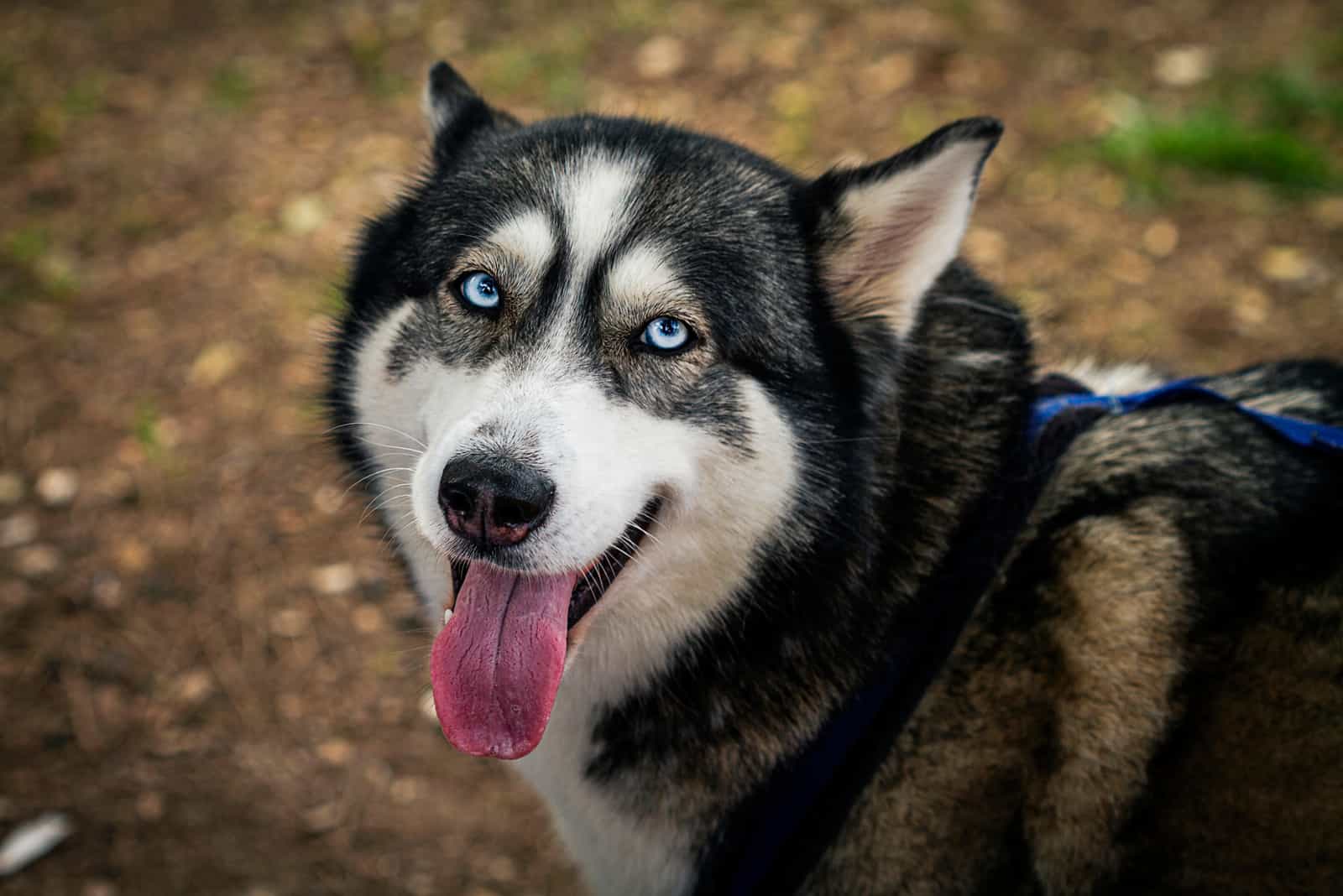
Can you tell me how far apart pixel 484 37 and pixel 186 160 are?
221 cm

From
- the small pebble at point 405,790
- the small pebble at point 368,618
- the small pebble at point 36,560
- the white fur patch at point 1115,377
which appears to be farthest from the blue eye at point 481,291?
the small pebble at point 36,560

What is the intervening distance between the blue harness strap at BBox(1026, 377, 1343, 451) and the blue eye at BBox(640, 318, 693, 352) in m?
0.91

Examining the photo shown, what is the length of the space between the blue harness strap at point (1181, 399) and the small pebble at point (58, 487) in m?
4.27

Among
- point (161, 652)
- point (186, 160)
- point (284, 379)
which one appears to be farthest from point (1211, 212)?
point (186, 160)

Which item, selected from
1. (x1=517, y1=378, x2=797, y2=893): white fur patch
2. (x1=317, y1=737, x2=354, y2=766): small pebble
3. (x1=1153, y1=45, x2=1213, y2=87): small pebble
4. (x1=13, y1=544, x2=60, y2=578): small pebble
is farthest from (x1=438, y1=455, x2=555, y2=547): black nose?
(x1=1153, y1=45, x2=1213, y2=87): small pebble

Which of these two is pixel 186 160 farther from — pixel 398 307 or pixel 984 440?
pixel 984 440

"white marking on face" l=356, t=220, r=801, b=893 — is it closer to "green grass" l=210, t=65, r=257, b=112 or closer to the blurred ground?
the blurred ground

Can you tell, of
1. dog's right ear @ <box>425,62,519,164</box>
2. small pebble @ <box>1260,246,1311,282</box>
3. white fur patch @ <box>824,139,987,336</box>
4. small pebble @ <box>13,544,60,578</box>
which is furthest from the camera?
small pebble @ <box>1260,246,1311,282</box>

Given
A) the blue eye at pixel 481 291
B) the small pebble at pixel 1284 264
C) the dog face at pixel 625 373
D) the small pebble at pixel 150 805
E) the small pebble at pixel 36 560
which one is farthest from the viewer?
the small pebble at pixel 1284 264

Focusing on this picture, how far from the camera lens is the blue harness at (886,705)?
2.17 metres

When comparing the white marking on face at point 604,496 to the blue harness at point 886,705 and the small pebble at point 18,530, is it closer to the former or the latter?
the blue harness at point 886,705

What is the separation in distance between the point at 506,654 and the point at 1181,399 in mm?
1739

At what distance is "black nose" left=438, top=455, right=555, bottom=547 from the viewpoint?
6.14 feet

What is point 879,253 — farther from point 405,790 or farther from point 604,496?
point 405,790
